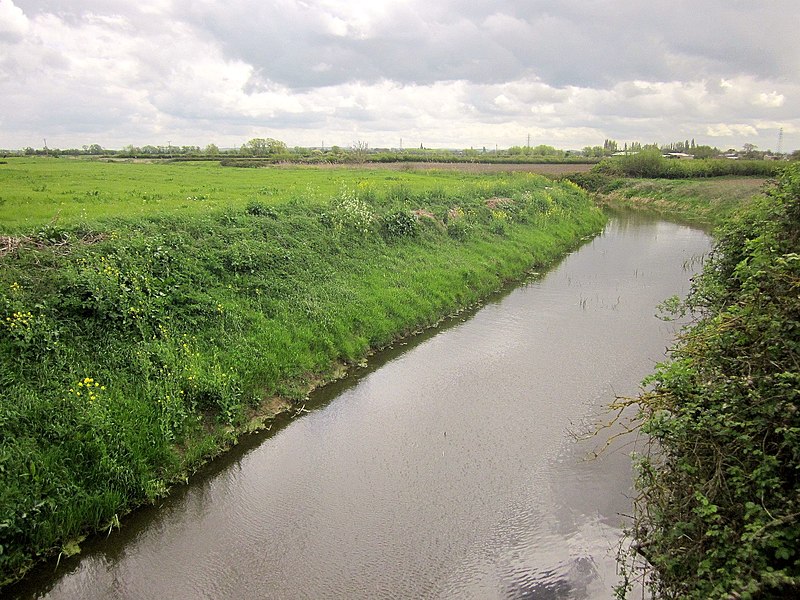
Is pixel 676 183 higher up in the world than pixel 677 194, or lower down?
higher up

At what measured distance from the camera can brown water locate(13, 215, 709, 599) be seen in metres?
6.13

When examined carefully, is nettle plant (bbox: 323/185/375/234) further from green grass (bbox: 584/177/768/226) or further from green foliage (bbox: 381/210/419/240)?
green grass (bbox: 584/177/768/226)

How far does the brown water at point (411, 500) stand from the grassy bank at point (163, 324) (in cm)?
70

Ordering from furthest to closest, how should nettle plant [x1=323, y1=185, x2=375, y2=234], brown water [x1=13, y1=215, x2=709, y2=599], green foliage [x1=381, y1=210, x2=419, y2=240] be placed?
1. green foliage [x1=381, y1=210, x2=419, y2=240]
2. nettle plant [x1=323, y1=185, x2=375, y2=234]
3. brown water [x1=13, y1=215, x2=709, y2=599]

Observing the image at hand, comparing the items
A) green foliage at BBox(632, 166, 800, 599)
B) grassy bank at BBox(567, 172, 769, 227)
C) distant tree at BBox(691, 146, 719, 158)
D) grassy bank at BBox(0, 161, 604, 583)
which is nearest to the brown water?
grassy bank at BBox(0, 161, 604, 583)

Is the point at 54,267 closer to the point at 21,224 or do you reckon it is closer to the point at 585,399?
the point at 21,224

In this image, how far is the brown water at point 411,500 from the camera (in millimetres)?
6129

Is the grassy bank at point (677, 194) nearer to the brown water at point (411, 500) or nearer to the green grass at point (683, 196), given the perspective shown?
the green grass at point (683, 196)

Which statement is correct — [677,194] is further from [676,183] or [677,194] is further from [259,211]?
[259,211]

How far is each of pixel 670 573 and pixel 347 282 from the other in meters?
11.3

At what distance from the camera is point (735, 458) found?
Result: 13.5 feet

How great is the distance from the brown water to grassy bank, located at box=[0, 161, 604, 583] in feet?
2.28

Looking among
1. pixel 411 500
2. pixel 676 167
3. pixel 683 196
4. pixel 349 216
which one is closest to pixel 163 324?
pixel 411 500

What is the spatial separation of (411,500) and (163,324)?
5.72 m
